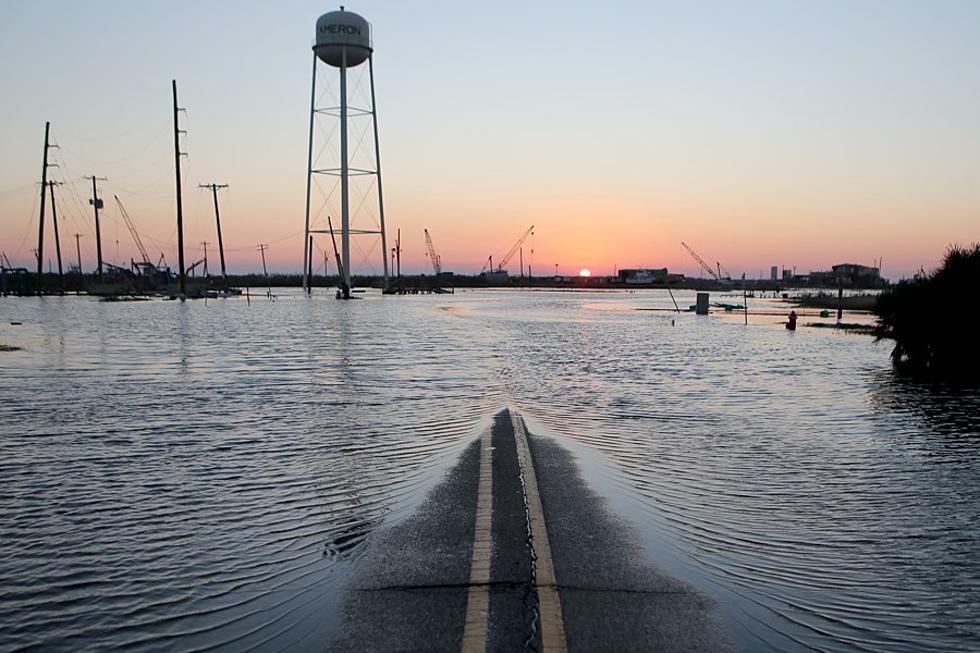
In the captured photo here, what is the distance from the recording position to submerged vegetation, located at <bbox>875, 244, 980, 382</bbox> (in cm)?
2312

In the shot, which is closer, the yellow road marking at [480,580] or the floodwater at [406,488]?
the yellow road marking at [480,580]

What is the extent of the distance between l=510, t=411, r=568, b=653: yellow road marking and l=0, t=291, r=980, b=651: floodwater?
916mm

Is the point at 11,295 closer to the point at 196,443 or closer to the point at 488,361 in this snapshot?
the point at 488,361

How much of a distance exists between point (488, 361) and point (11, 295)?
103 metres

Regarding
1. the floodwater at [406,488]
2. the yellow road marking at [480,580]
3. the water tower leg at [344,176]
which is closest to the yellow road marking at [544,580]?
the yellow road marking at [480,580]

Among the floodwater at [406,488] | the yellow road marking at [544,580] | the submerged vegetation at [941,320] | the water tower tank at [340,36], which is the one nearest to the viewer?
the yellow road marking at [544,580]

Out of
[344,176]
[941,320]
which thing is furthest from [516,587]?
[344,176]

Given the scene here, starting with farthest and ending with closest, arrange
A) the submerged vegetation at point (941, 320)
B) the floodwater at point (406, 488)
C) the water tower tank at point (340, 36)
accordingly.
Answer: the water tower tank at point (340, 36)
the submerged vegetation at point (941, 320)
the floodwater at point (406, 488)

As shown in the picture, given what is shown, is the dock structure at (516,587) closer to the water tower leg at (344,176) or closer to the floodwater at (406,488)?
the floodwater at (406,488)

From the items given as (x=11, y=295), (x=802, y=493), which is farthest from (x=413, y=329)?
(x=11, y=295)

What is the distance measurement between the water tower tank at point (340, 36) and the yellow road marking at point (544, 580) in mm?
105969

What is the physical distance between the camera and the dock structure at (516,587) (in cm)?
491

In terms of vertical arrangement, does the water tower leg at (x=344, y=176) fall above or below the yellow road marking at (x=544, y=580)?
above

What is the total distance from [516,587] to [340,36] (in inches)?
4319
